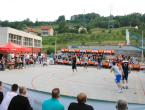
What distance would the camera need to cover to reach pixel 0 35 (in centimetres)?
2669

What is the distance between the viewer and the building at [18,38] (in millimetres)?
26816

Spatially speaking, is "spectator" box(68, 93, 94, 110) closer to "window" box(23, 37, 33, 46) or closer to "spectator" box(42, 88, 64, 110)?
"spectator" box(42, 88, 64, 110)

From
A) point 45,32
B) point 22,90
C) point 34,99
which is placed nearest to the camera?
point 22,90

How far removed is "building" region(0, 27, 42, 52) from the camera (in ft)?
88.0

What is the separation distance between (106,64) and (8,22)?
141 meters

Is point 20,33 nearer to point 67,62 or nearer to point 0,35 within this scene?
point 0,35

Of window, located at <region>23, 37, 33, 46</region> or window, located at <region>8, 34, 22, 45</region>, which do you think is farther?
window, located at <region>23, 37, 33, 46</region>

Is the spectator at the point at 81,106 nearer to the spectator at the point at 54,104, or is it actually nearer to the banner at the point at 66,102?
the spectator at the point at 54,104

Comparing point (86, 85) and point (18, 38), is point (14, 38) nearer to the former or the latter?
point (18, 38)

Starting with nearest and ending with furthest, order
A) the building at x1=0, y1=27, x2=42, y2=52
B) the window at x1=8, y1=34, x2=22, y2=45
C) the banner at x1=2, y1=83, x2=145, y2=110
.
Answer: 1. the banner at x1=2, y1=83, x2=145, y2=110
2. the building at x1=0, y1=27, x2=42, y2=52
3. the window at x1=8, y1=34, x2=22, y2=45

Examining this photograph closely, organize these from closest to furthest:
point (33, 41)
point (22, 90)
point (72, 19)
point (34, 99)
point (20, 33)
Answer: point (22, 90) → point (34, 99) → point (20, 33) → point (33, 41) → point (72, 19)

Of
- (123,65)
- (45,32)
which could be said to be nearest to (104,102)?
(123,65)

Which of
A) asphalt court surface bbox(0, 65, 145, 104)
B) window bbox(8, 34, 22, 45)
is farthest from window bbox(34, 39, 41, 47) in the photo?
asphalt court surface bbox(0, 65, 145, 104)

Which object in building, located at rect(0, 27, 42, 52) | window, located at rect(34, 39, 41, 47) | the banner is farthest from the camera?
window, located at rect(34, 39, 41, 47)
